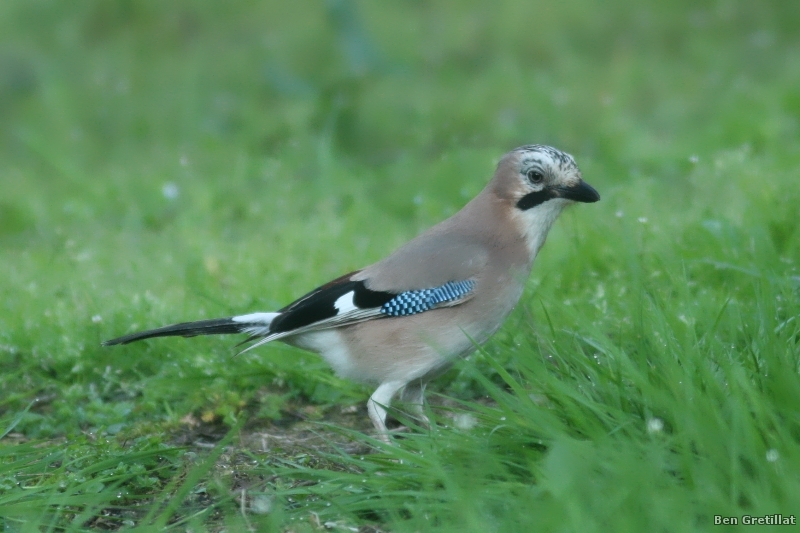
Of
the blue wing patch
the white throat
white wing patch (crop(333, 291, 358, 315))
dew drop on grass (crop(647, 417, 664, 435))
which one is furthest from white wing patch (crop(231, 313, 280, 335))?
dew drop on grass (crop(647, 417, 664, 435))

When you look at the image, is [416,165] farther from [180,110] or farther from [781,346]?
[781,346]

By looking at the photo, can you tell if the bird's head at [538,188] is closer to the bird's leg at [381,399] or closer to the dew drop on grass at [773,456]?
the bird's leg at [381,399]

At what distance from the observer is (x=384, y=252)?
19.2 ft

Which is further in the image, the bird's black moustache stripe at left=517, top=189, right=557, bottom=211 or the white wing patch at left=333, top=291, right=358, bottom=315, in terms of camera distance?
the bird's black moustache stripe at left=517, top=189, right=557, bottom=211

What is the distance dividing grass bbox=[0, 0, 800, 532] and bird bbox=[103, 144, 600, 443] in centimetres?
22

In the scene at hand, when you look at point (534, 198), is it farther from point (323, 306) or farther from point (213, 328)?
point (213, 328)

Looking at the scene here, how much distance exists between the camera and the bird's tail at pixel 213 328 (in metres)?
4.03

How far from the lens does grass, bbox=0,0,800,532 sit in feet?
9.84

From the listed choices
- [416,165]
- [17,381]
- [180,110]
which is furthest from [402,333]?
[180,110]

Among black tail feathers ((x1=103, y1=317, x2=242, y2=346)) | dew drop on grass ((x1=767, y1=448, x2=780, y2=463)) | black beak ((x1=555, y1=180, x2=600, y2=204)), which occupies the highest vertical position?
black beak ((x1=555, y1=180, x2=600, y2=204))

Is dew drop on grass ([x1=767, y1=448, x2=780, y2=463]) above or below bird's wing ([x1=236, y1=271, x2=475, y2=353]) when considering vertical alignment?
below

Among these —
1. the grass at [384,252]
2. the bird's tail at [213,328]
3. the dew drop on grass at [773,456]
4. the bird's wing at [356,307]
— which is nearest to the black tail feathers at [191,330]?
the bird's tail at [213,328]

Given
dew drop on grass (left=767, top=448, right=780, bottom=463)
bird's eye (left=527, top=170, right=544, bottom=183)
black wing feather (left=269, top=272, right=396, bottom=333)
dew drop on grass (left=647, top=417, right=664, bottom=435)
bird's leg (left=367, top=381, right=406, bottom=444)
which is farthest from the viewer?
bird's eye (left=527, top=170, right=544, bottom=183)

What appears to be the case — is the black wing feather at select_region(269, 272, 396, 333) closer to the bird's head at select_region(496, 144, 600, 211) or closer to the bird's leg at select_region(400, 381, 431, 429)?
the bird's leg at select_region(400, 381, 431, 429)
